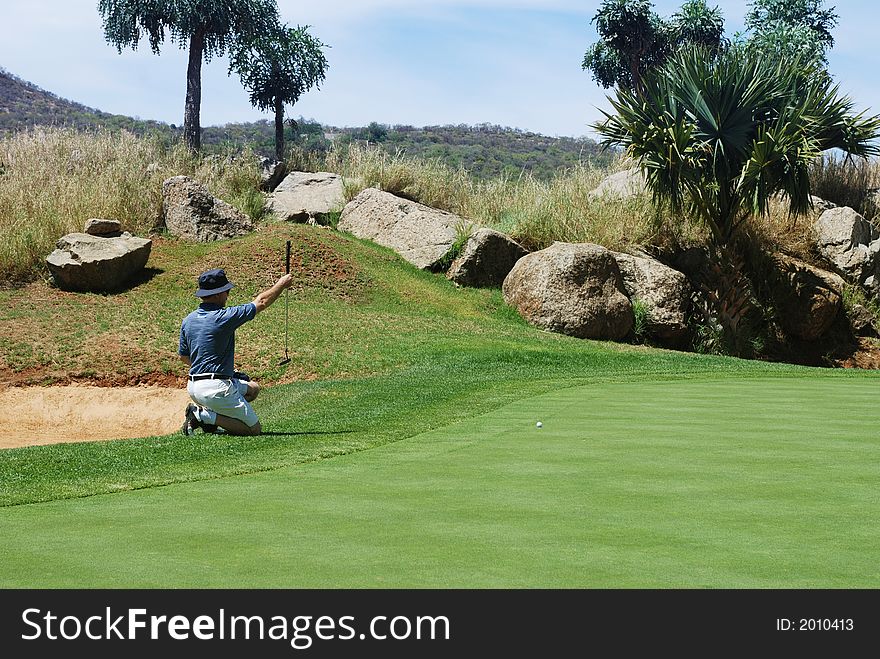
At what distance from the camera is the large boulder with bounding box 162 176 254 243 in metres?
27.0

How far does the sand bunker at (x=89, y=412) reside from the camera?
48.5 feet

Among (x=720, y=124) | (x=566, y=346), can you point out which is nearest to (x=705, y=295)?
(x=720, y=124)

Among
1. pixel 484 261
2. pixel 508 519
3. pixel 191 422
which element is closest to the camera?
pixel 508 519

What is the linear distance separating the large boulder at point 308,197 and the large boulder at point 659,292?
9.54 metres

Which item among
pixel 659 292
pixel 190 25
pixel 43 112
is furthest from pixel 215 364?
pixel 43 112

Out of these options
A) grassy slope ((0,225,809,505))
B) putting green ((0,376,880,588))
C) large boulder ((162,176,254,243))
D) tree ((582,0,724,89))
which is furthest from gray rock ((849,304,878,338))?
tree ((582,0,724,89))

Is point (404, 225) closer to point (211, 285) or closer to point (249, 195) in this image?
point (249, 195)

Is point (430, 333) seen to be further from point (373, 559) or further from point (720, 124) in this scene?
point (373, 559)

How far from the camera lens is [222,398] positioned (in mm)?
10547

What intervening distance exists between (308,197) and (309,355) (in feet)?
46.6

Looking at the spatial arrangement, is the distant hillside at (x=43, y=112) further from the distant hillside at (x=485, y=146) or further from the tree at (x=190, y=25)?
the tree at (x=190, y=25)

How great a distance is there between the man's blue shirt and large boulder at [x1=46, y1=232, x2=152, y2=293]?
1326cm
